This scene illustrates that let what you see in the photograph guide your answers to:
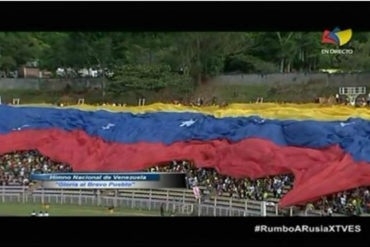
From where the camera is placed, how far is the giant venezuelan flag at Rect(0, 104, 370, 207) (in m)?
5.18

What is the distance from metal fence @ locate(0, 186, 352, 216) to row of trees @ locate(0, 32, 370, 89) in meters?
0.65

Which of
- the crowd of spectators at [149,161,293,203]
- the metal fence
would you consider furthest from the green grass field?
the crowd of spectators at [149,161,293,203]

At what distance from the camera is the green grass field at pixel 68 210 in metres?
5.15

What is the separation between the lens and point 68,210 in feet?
16.9

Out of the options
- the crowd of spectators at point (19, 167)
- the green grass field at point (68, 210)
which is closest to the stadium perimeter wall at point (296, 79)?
the green grass field at point (68, 210)

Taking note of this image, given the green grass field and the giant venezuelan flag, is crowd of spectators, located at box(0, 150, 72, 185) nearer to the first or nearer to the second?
the giant venezuelan flag

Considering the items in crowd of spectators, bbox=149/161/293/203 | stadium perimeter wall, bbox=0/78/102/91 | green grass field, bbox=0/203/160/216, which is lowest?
green grass field, bbox=0/203/160/216

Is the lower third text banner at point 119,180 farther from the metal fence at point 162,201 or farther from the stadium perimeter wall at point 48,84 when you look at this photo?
the stadium perimeter wall at point 48,84

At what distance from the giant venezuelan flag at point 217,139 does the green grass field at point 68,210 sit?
24 centimetres

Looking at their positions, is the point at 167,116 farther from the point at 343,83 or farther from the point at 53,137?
A: the point at 343,83
